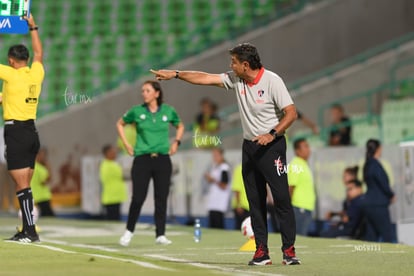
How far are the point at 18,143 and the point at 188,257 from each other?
2446mm

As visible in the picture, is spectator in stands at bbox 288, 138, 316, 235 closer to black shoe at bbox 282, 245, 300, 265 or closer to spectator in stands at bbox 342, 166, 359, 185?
spectator in stands at bbox 342, 166, 359, 185

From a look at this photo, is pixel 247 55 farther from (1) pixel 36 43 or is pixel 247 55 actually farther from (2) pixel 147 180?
(2) pixel 147 180

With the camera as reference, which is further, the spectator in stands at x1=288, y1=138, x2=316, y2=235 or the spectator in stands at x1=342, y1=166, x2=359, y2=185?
the spectator in stands at x1=342, y1=166, x2=359, y2=185

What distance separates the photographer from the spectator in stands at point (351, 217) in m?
19.0

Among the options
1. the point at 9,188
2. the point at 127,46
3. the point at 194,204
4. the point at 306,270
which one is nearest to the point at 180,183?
the point at 194,204

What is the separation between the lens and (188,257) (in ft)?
42.9

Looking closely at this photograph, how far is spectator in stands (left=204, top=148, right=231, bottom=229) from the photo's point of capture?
22.9 meters

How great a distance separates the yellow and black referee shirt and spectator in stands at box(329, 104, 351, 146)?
32.2 ft

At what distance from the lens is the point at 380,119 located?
78.8 feet

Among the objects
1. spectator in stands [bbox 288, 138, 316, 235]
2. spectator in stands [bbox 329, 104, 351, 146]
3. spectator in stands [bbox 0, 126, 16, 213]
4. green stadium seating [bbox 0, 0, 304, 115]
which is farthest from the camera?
green stadium seating [bbox 0, 0, 304, 115]

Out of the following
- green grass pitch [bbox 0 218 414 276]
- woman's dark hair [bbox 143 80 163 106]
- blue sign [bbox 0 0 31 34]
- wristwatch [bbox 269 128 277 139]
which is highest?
blue sign [bbox 0 0 31 34]

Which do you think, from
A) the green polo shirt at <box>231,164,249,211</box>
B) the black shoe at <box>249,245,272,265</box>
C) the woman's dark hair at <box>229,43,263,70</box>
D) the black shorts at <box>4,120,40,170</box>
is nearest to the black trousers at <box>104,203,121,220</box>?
the green polo shirt at <box>231,164,249,211</box>

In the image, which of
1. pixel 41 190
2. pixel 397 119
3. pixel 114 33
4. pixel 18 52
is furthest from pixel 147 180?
pixel 114 33

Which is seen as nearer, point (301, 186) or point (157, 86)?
point (157, 86)
